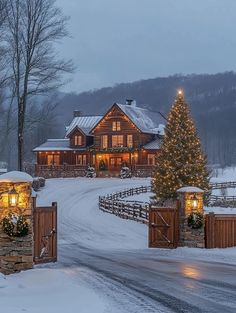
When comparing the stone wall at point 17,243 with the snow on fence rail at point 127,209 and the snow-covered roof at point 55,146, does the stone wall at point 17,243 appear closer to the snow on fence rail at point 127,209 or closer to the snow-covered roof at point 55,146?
the snow on fence rail at point 127,209

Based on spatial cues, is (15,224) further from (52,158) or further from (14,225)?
(52,158)

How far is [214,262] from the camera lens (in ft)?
57.9

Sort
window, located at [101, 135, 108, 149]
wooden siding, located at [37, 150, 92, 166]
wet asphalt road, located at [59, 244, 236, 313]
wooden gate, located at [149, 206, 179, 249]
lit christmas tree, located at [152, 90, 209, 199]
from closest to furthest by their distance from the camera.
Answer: wet asphalt road, located at [59, 244, 236, 313], wooden gate, located at [149, 206, 179, 249], lit christmas tree, located at [152, 90, 209, 199], window, located at [101, 135, 108, 149], wooden siding, located at [37, 150, 92, 166]

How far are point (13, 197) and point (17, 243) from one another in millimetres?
1310

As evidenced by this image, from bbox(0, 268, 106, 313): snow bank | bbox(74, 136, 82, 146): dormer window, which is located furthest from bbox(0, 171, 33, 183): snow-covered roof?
bbox(74, 136, 82, 146): dormer window

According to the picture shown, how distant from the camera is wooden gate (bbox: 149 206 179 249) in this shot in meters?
22.0

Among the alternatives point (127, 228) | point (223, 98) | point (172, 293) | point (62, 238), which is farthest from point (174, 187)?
point (223, 98)

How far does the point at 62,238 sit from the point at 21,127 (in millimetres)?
10424

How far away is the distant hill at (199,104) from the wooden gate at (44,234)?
116 meters

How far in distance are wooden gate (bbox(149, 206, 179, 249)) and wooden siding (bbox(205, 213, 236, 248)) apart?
1.36 meters

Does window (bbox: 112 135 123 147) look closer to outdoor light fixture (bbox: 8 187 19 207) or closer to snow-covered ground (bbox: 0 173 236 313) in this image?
snow-covered ground (bbox: 0 173 236 313)

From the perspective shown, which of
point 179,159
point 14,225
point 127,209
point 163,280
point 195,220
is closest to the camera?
point 163,280

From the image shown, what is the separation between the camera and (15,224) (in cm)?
1501

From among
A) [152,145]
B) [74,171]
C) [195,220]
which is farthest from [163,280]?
[152,145]
